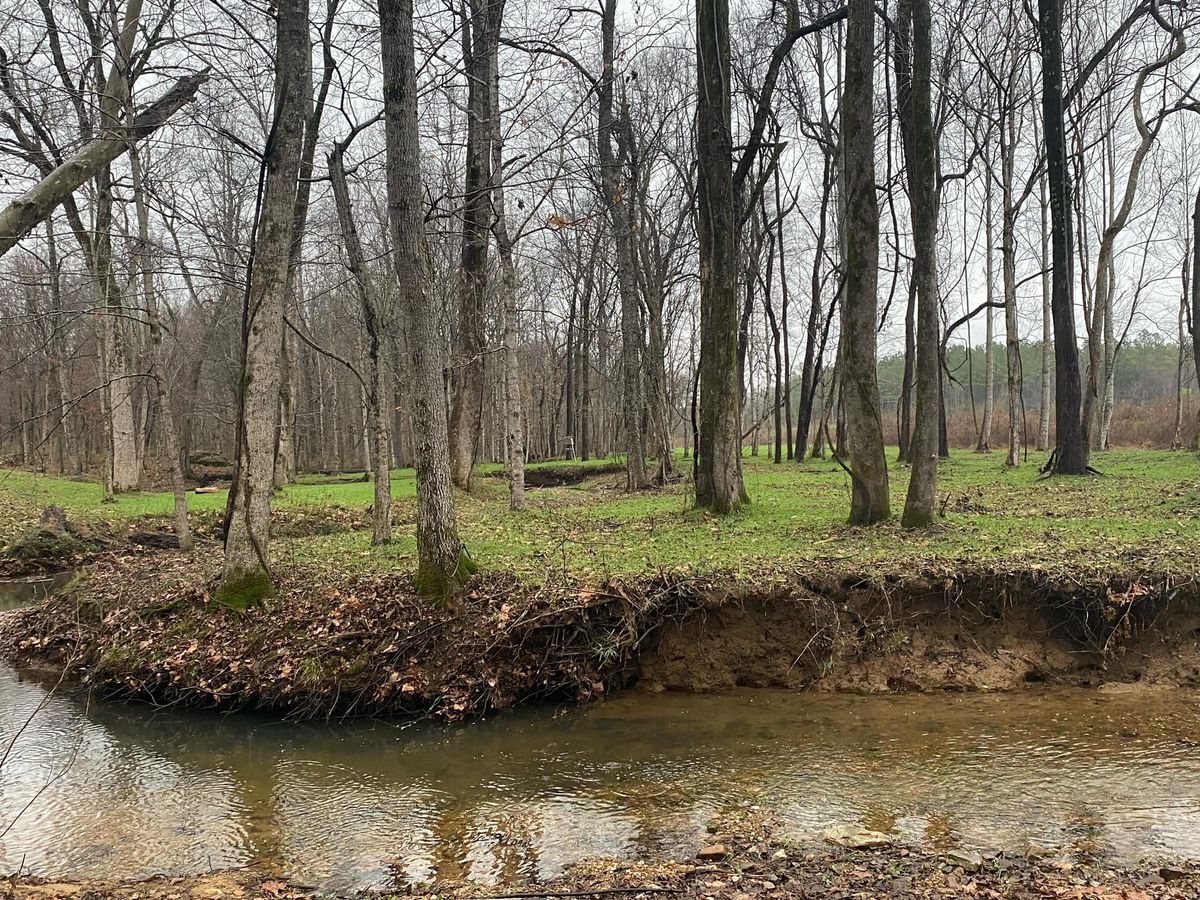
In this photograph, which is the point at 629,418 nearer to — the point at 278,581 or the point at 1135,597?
the point at 278,581

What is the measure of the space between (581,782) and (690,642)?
2.41 metres

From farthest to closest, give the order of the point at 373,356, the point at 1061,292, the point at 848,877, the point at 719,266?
the point at 1061,292
the point at 719,266
the point at 373,356
the point at 848,877

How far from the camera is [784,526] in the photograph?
10.3 metres

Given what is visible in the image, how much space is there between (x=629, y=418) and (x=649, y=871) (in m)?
15.2

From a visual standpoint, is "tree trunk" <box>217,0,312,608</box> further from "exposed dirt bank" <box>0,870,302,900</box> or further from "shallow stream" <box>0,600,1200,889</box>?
"exposed dirt bank" <box>0,870,302,900</box>

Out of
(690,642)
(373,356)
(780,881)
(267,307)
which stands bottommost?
(780,881)

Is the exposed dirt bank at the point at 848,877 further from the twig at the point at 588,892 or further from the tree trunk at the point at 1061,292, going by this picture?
the tree trunk at the point at 1061,292

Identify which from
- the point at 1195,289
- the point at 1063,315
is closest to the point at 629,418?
the point at 1063,315

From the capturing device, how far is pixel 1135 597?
22.6 ft

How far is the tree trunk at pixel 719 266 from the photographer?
1120 cm

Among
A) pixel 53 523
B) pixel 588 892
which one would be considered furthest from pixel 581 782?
pixel 53 523

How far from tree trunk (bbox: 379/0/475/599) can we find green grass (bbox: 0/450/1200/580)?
42.7 inches

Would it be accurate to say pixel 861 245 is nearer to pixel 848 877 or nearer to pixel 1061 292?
pixel 848 877

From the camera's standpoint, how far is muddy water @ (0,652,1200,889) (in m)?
4.67
